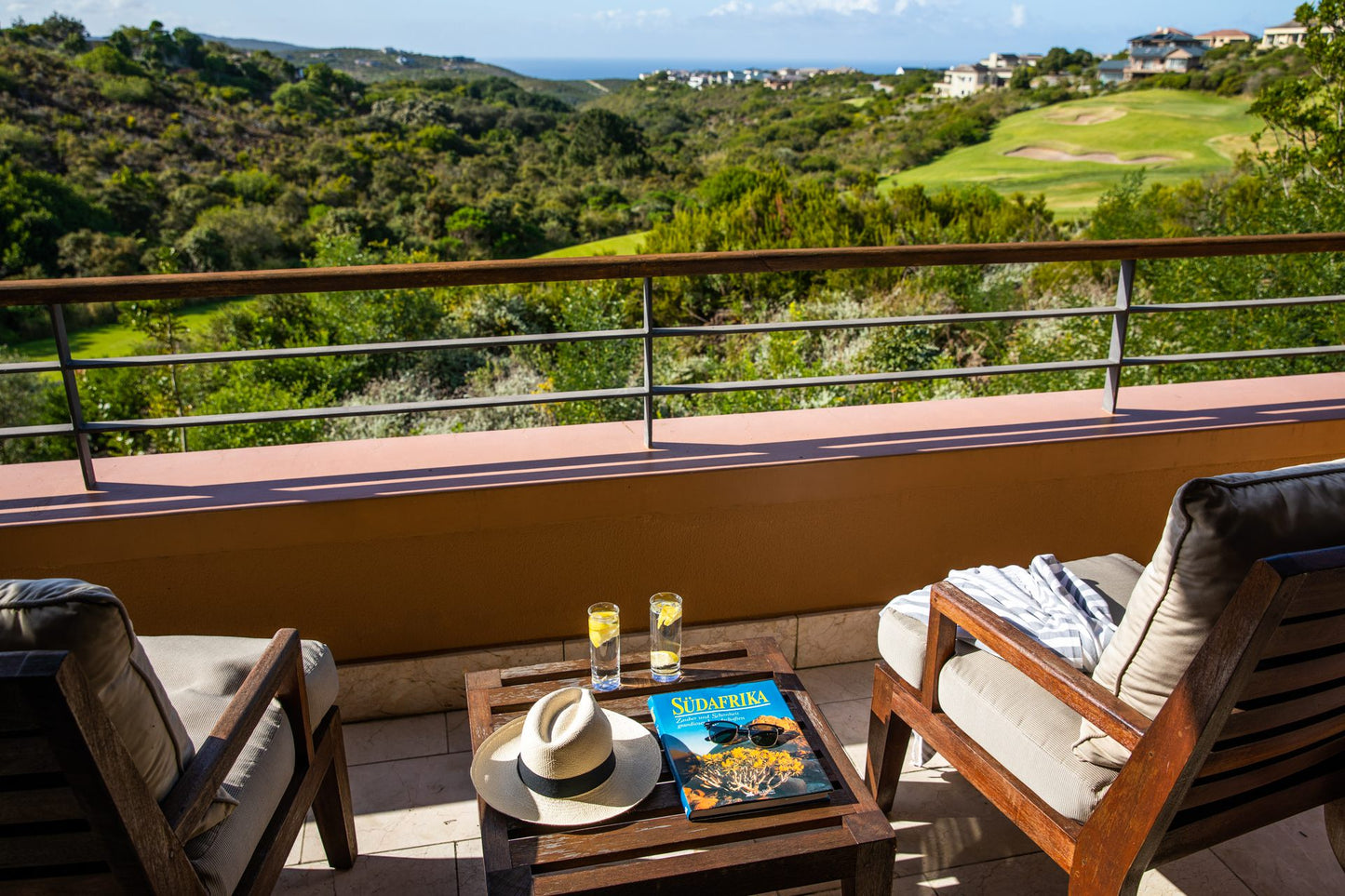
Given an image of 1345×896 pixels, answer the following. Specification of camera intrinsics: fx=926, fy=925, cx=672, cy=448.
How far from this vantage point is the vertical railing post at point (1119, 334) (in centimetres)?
277

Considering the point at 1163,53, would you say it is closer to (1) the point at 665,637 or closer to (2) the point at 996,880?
(2) the point at 996,880

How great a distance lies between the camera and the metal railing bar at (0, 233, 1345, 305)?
86.6 inches

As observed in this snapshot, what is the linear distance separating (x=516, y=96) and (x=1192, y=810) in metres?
32.8

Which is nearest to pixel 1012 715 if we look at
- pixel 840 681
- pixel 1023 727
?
pixel 1023 727

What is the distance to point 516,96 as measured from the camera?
103ft

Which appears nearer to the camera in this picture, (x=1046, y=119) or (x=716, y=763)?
(x=716, y=763)

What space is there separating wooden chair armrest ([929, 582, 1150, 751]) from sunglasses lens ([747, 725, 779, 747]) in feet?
1.44

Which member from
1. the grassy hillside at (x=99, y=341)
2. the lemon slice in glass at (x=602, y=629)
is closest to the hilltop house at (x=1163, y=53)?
the grassy hillside at (x=99, y=341)

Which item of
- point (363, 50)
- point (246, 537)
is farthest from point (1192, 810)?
point (363, 50)

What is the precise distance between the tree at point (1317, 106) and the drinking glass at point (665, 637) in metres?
10.9

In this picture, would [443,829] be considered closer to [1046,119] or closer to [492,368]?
[492,368]

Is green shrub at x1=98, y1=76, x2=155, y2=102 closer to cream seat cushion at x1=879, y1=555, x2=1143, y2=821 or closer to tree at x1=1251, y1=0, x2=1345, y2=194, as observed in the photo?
tree at x1=1251, y1=0, x2=1345, y2=194

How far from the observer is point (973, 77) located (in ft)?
108

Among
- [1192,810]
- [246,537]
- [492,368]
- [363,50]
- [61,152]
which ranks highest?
[363,50]
